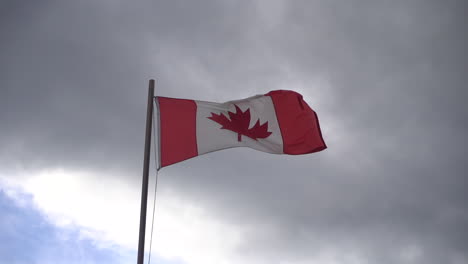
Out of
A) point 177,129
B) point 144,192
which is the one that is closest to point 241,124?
point 177,129

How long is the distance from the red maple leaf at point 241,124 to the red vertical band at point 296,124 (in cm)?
94

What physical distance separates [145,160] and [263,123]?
Result: 7313mm

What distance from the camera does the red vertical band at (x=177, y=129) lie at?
2003 centimetres

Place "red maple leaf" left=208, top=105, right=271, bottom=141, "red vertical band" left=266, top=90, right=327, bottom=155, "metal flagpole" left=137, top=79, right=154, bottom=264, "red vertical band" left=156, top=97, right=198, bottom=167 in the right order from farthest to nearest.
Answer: "red vertical band" left=266, top=90, right=327, bottom=155
"red maple leaf" left=208, top=105, right=271, bottom=141
"red vertical band" left=156, top=97, right=198, bottom=167
"metal flagpole" left=137, top=79, right=154, bottom=264

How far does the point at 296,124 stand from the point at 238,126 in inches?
115

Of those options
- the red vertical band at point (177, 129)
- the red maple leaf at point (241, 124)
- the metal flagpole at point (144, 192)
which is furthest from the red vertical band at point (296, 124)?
the metal flagpole at point (144, 192)

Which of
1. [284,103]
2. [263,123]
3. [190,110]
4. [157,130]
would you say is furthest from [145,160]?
[284,103]

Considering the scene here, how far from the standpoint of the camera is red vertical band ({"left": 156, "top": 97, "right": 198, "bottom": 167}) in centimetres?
2003

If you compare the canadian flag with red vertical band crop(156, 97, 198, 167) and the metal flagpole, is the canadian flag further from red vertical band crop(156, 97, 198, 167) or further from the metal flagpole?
the metal flagpole

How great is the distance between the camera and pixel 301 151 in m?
22.7

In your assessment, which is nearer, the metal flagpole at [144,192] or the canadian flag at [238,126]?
the metal flagpole at [144,192]

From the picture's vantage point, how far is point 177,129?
20.8 meters

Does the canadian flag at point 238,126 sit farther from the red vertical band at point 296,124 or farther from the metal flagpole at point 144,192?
the metal flagpole at point 144,192

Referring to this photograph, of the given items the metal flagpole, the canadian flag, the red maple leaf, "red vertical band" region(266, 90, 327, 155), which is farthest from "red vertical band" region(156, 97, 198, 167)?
"red vertical band" region(266, 90, 327, 155)
